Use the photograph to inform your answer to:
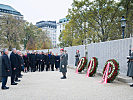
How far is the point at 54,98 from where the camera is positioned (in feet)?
23.0

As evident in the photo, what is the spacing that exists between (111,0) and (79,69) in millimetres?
15209

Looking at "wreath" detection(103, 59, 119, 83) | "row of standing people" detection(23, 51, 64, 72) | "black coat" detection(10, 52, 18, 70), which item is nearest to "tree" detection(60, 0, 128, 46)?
"row of standing people" detection(23, 51, 64, 72)

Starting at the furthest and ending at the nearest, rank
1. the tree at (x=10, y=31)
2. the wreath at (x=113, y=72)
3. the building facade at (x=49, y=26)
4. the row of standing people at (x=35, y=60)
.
A: the building facade at (x=49, y=26), the tree at (x=10, y=31), the row of standing people at (x=35, y=60), the wreath at (x=113, y=72)

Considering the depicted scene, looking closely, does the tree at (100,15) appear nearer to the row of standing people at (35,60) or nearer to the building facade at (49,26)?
the row of standing people at (35,60)

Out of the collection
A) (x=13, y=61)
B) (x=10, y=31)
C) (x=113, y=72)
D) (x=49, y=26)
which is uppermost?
(x=49, y=26)

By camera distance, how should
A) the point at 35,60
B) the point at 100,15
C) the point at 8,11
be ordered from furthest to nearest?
1. the point at 8,11
2. the point at 100,15
3. the point at 35,60

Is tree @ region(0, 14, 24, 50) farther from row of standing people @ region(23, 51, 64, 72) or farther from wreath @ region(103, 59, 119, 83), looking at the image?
wreath @ region(103, 59, 119, 83)

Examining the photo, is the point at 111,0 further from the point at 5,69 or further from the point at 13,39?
the point at 13,39

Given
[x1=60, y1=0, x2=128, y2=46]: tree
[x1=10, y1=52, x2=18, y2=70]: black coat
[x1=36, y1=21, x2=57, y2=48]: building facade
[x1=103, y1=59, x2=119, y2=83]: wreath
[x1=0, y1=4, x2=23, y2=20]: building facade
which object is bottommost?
[x1=103, y1=59, x2=119, y2=83]: wreath

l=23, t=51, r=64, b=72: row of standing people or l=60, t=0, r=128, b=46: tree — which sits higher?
l=60, t=0, r=128, b=46: tree

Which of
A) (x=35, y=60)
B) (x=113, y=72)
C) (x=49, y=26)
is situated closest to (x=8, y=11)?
(x=49, y=26)

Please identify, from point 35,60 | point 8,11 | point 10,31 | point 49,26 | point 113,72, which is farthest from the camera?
point 49,26

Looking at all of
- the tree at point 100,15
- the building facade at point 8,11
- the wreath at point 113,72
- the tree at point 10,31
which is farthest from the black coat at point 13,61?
the building facade at point 8,11

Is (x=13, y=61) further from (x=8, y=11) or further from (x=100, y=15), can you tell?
(x=8, y=11)
